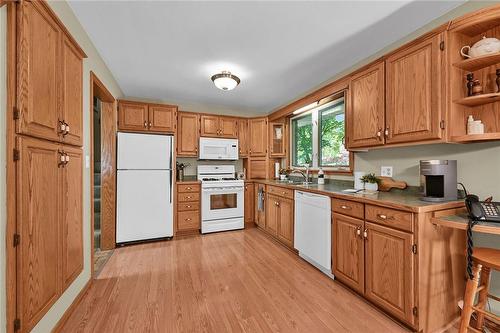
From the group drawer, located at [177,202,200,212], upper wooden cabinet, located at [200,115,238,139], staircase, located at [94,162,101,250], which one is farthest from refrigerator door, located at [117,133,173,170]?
staircase, located at [94,162,101,250]

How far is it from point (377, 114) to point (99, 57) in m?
3.06

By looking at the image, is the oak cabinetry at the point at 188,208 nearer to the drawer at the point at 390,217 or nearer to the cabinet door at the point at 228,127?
the cabinet door at the point at 228,127

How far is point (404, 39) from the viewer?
2.18m

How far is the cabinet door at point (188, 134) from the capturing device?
3971 millimetres

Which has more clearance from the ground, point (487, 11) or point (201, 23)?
point (201, 23)

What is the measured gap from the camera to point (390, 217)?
1.68 meters

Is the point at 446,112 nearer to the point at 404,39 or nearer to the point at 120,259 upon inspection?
the point at 404,39

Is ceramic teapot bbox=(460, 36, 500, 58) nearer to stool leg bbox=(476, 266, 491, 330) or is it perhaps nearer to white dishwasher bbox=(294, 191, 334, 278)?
stool leg bbox=(476, 266, 491, 330)

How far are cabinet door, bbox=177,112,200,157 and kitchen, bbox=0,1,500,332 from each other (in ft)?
2.41

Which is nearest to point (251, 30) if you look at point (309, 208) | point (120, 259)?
point (309, 208)

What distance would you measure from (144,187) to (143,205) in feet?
0.90

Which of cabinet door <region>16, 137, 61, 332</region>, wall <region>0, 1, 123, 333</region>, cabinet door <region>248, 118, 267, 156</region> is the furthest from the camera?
cabinet door <region>248, 118, 267, 156</region>

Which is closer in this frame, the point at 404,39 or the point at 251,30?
the point at 251,30

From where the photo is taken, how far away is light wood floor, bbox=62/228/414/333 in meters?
1.65
